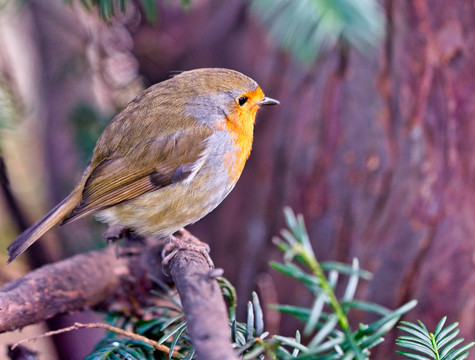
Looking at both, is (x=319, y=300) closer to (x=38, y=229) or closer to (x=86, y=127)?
(x=38, y=229)

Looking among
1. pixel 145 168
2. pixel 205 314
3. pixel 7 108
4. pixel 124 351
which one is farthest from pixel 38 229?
pixel 205 314

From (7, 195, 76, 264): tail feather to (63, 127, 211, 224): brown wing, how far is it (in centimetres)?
6

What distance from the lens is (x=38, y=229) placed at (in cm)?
150

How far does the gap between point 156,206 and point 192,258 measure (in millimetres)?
468

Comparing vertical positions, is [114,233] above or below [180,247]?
above

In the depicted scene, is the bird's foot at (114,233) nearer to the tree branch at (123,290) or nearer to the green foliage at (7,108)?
the tree branch at (123,290)

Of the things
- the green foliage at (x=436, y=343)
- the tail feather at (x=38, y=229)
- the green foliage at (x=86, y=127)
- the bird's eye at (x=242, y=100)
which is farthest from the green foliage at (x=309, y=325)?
the green foliage at (x=86, y=127)

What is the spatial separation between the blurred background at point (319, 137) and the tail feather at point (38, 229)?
0.31m

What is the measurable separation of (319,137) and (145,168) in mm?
776

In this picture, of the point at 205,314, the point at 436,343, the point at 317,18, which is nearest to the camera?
the point at 205,314

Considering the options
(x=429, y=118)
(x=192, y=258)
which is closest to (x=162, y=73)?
(x=429, y=118)

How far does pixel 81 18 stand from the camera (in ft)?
7.95

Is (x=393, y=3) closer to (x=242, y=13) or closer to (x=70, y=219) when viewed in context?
(x=242, y=13)

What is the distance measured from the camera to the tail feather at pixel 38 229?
1448 millimetres
